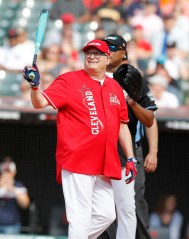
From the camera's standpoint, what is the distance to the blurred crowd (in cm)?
1005

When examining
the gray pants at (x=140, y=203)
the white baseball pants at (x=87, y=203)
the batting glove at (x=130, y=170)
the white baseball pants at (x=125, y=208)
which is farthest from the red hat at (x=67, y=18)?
the white baseball pants at (x=87, y=203)

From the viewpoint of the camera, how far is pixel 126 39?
35.8ft

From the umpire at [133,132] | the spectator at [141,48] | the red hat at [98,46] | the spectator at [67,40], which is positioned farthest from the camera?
the spectator at [67,40]

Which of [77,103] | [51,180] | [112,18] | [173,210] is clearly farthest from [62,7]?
[77,103]

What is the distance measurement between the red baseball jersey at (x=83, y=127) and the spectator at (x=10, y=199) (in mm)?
4224

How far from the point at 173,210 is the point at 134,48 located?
92.4 inches

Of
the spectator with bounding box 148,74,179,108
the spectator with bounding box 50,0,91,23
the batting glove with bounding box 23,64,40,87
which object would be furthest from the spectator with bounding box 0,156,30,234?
the batting glove with bounding box 23,64,40,87

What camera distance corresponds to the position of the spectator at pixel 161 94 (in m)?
9.70

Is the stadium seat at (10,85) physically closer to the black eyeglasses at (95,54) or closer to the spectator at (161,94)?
the spectator at (161,94)

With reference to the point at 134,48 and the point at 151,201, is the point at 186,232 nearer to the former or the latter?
the point at 151,201

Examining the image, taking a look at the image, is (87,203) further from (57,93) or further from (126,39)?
(126,39)

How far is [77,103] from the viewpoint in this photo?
17.6 feet

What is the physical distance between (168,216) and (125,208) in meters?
4.10

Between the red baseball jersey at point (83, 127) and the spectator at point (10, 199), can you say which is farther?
the spectator at point (10, 199)
